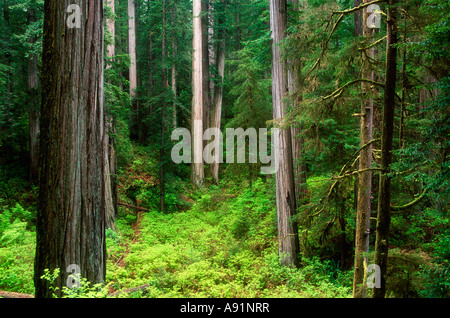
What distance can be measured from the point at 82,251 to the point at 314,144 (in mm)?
4275

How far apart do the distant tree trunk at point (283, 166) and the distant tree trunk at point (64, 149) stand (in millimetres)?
4511

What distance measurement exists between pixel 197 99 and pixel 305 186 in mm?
10090

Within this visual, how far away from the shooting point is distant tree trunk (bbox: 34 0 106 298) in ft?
10.3

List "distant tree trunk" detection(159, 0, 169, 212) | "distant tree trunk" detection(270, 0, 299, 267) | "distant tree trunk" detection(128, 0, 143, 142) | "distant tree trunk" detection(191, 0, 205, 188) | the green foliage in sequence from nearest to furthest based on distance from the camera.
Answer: the green foliage, "distant tree trunk" detection(270, 0, 299, 267), "distant tree trunk" detection(159, 0, 169, 212), "distant tree trunk" detection(191, 0, 205, 188), "distant tree trunk" detection(128, 0, 143, 142)

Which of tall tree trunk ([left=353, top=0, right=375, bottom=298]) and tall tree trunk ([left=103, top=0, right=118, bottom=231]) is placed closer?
tall tree trunk ([left=353, top=0, right=375, bottom=298])

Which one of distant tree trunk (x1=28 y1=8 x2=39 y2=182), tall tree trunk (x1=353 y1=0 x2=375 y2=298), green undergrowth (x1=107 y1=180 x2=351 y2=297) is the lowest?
green undergrowth (x1=107 y1=180 x2=351 y2=297)

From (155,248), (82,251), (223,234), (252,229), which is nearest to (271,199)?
Answer: (252,229)

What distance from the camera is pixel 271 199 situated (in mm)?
9516

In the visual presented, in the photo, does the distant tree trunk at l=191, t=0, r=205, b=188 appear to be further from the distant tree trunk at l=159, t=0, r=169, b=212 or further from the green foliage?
the green foliage

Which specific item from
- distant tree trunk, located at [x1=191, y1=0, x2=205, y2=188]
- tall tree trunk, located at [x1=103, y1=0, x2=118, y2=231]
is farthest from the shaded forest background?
distant tree trunk, located at [x1=191, y1=0, x2=205, y2=188]

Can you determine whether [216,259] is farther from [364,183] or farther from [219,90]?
[219,90]

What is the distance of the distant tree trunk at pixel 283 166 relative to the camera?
6.54 meters

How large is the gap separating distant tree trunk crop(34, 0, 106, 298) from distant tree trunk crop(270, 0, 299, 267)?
451 centimetres

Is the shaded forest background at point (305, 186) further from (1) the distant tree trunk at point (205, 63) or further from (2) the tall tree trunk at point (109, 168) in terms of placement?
(1) the distant tree trunk at point (205, 63)
